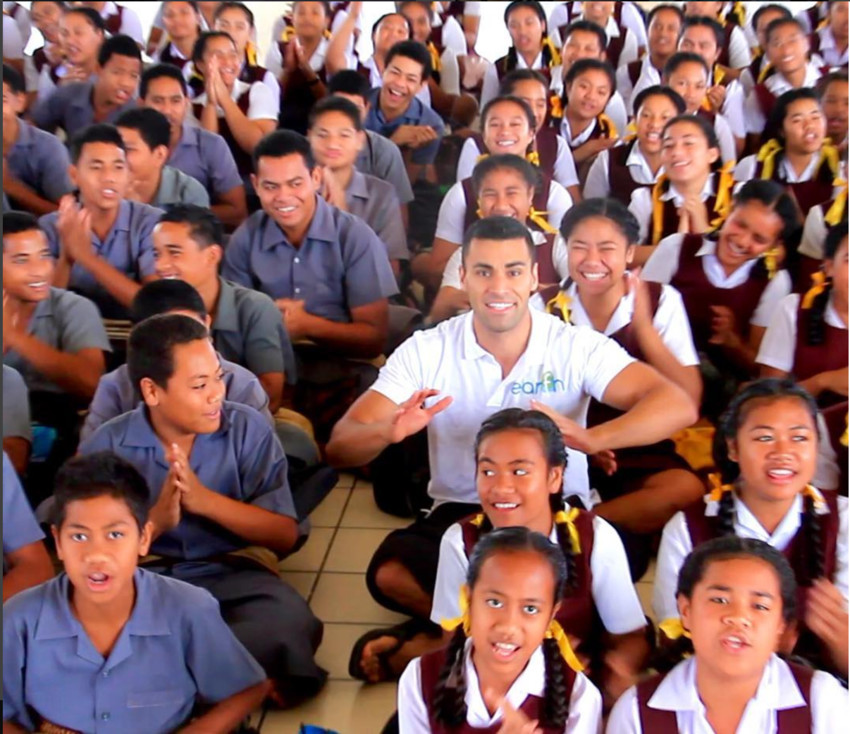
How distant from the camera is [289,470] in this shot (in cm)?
255

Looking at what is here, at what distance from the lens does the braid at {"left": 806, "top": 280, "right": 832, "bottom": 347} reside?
2506 mm

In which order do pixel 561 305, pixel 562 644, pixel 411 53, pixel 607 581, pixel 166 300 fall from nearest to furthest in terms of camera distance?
pixel 562 644
pixel 607 581
pixel 166 300
pixel 561 305
pixel 411 53

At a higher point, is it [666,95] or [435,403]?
[666,95]

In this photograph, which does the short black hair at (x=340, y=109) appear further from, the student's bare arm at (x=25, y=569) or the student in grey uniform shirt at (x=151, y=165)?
the student's bare arm at (x=25, y=569)

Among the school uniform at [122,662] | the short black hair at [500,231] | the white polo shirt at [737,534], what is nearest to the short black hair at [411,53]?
the short black hair at [500,231]

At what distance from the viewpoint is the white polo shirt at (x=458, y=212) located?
346 centimetres

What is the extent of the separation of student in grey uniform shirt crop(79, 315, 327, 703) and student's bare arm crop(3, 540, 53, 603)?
210mm

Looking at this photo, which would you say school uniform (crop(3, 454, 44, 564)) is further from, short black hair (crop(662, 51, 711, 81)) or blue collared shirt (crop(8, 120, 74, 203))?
short black hair (crop(662, 51, 711, 81))

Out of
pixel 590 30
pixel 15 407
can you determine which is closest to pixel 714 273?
pixel 15 407

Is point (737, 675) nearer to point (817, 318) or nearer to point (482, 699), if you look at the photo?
point (482, 699)

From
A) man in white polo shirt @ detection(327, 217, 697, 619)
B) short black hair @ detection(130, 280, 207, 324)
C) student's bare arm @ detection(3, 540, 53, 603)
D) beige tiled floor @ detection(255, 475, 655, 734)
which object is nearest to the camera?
student's bare arm @ detection(3, 540, 53, 603)

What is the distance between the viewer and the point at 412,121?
4.61m

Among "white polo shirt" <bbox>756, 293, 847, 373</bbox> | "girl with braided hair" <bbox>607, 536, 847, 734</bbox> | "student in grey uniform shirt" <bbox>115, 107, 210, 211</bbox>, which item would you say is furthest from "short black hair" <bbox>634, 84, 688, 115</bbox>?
"girl with braided hair" <bbox>607, 536, 847, 734</bbox>

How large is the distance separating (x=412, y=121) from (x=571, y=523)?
309 centimetres
